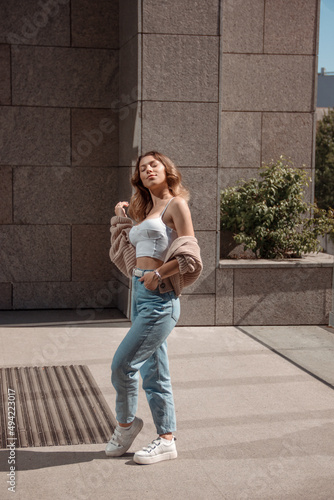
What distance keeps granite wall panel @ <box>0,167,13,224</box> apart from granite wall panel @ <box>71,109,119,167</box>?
0.89 metres

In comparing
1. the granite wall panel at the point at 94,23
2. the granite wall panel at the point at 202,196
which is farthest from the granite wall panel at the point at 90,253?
the granite wall panel at the point at 94,23

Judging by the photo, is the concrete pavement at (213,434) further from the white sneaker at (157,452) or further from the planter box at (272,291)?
the planter box at (272,291)

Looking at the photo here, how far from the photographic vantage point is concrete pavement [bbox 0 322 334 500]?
13.3ft

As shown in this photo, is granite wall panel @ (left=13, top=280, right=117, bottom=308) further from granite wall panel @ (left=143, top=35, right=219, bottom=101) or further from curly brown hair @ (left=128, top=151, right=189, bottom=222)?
curly brown hair @ (left=128, top=151, right=189, bottom=222)

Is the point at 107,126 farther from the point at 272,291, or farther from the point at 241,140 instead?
the point at 272,291

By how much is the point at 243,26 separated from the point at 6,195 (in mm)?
4034

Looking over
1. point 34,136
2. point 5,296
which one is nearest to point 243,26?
point 34,136

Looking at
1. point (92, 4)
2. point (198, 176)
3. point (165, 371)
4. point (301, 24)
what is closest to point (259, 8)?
point (301, 24)

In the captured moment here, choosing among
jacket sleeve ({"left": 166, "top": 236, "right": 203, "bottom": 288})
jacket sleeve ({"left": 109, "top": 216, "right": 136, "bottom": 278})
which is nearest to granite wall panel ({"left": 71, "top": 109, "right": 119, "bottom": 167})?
jacket sleeve ({"left": 109, "top": 216, "right": 136, "bottom": 278})

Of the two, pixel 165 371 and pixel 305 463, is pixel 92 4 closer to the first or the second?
pixel 165 371

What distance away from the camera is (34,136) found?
9133 mm

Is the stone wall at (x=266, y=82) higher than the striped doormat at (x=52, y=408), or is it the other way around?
the stone wall at (x=266, y=82)

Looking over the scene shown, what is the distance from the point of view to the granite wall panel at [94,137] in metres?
9.23

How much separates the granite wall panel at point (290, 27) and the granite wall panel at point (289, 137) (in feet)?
3.01
